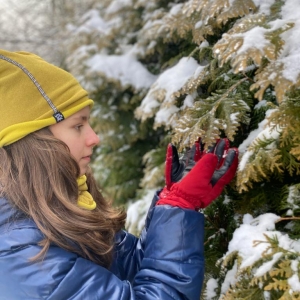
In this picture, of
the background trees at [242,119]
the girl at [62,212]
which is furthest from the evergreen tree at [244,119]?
the girl at [62,212]

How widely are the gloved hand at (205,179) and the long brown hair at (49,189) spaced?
38 cm

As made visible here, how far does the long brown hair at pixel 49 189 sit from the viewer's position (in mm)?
1588

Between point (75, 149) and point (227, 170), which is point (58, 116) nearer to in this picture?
point (75, 149)

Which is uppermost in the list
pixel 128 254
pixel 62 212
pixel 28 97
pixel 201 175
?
pixel 28 97

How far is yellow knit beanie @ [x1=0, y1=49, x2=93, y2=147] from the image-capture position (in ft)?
5.34

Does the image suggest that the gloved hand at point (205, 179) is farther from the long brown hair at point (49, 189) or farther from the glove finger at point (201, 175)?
the long brown hair at point (49, 189)

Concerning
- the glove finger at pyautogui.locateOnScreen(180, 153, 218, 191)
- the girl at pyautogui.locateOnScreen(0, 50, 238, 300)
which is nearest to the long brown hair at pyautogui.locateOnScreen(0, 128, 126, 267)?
the girl at pyautogui.locateOnScreen(0, 50, 238, 300)

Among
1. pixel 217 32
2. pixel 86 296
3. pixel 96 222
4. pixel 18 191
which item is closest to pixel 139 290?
pixel 86 296

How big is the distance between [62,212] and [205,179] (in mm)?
661

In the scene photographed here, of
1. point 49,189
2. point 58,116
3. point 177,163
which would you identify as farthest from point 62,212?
point 177,163

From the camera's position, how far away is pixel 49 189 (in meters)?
1.65

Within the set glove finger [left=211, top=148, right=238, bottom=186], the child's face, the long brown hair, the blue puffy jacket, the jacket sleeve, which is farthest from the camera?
the jacket sleeve

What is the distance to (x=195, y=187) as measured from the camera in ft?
5.84

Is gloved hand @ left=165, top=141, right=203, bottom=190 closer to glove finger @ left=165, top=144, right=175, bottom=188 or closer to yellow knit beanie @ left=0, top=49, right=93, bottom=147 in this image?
glove finger @ left=165, top=144, right=175, bottom=188
